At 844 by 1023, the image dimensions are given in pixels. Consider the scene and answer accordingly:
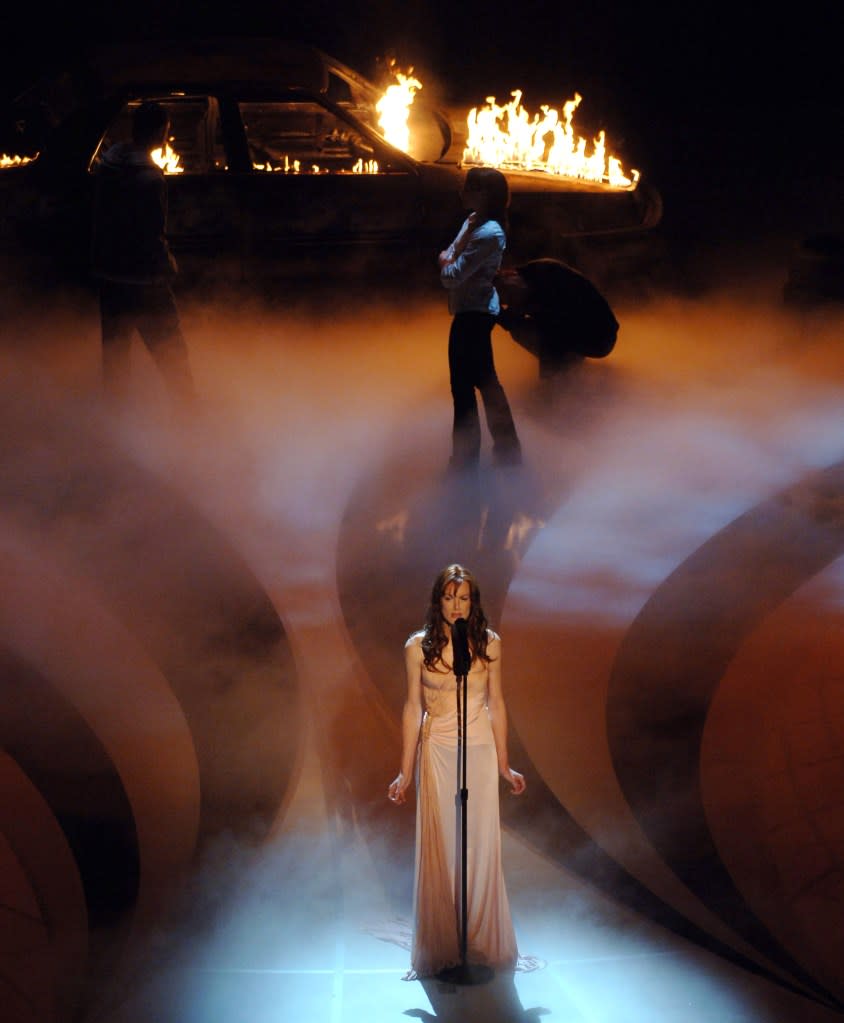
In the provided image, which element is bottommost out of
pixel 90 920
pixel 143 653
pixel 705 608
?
pixel 90 920

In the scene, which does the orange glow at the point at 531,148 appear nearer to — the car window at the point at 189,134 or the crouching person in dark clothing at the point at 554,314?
the crouching person in dark clothing at the point at 554,314

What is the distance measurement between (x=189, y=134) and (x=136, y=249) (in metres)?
1.15

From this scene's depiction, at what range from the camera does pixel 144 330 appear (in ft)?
21.9

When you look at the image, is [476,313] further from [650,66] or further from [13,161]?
[650,66]

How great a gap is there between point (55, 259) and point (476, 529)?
3.19m

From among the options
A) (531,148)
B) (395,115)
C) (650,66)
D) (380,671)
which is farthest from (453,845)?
(650,66)

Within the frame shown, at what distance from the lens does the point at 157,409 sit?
6.97 meters

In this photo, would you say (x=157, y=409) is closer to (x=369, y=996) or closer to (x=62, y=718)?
(x=62, y=718)

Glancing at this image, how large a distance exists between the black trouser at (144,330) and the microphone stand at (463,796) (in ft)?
12.4

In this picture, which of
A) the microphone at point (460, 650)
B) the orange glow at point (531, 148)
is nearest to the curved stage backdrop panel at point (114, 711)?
the microphone at point (460, 650)

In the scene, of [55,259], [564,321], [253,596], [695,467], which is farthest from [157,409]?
[695,467]

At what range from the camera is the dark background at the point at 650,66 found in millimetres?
9203

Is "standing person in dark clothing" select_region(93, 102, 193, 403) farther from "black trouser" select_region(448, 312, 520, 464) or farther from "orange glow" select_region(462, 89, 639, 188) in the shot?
"orange glow" select_region(462, 89, 639, 188)

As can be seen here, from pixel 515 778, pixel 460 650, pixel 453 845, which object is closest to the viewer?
pixel 460 650
